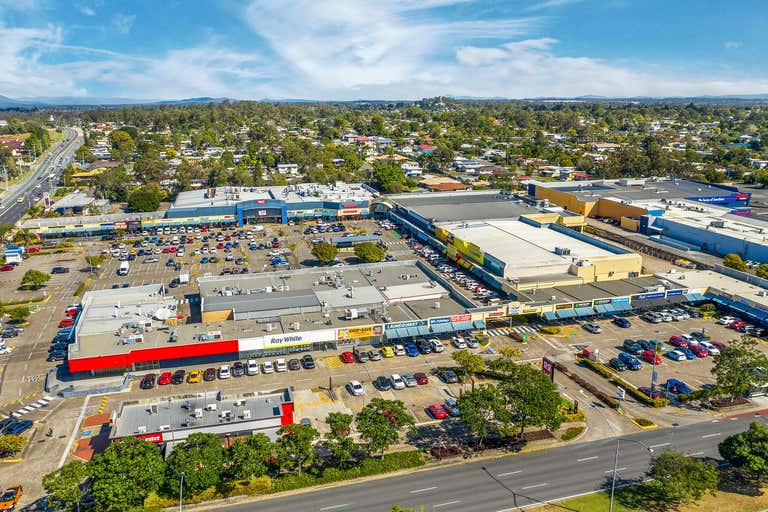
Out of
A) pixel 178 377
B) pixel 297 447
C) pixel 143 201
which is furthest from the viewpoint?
pixel 143 201

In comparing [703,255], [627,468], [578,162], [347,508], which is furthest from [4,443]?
[578,162]

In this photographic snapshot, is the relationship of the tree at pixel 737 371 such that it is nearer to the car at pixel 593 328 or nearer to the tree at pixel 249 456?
the car at pixel 593 328

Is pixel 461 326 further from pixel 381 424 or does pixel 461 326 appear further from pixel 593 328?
pixel 381 424

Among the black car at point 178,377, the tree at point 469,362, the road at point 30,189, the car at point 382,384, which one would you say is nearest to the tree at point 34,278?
the black car at point 178,377

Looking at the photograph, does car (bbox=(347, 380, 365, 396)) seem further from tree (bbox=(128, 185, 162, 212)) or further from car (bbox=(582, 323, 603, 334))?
tree (bbox=(128, 185, 162, 212))

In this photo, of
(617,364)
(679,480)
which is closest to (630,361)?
(617,364)
